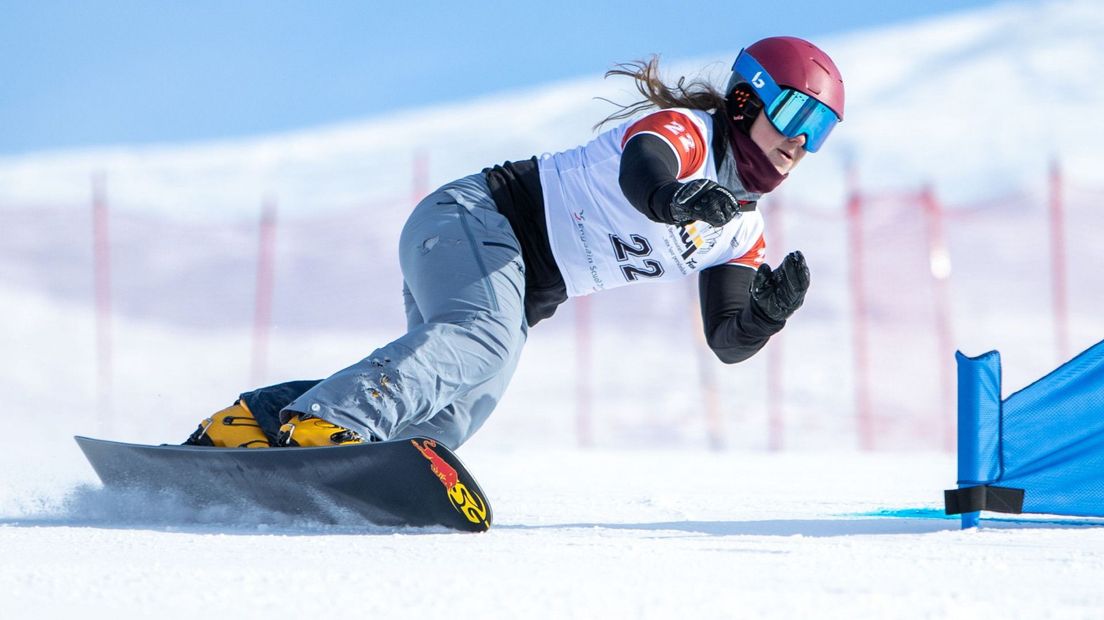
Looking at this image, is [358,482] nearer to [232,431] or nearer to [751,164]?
[232,431]

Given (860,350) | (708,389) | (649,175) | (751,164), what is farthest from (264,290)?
(649,175)

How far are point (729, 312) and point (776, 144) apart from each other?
481mm

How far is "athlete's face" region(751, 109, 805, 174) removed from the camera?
9.86 ft

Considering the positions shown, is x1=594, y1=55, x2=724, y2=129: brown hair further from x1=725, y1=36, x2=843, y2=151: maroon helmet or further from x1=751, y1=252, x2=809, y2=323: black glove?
x1=751, y1=252, x2=809, y2=323: black glove

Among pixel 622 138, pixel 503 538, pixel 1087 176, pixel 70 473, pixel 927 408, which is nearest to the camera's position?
pixel 503 538

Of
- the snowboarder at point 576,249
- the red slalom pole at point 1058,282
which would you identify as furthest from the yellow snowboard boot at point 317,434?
the red slalom pole at point 1058,282

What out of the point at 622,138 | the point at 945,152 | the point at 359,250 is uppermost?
the point at 945,152

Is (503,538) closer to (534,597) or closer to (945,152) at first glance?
(534,597)

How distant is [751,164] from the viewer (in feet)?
9.97

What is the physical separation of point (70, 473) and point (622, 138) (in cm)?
199

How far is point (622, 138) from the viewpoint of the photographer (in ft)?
9.84

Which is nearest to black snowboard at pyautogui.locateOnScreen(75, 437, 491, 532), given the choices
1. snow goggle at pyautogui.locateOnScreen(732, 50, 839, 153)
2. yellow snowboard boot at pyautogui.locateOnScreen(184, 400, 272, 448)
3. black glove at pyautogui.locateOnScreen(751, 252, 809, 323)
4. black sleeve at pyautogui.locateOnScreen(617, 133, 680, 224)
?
yellow snowboard boot at pyautogui.locateOnScreen(184, 400, 272, 448)

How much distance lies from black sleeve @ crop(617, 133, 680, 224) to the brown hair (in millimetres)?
332

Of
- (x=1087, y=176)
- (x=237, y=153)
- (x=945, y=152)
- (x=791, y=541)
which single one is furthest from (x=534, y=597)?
(x=237, y=153)
